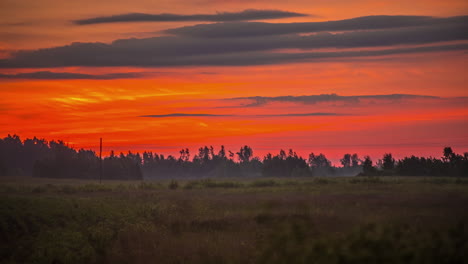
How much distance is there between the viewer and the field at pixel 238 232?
12.3m

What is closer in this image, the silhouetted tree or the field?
the field

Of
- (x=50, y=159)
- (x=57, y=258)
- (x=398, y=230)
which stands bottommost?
(x=57, y=258)

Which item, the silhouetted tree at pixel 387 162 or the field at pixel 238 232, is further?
the silhouetted tree at pixel 387 162

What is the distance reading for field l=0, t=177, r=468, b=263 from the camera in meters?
12.3

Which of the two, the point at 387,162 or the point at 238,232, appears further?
the point at 387,162

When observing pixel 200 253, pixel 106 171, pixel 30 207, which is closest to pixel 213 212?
pixel 30 207

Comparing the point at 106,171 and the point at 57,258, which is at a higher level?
the point at 106,171

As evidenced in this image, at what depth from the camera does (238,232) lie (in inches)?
1297

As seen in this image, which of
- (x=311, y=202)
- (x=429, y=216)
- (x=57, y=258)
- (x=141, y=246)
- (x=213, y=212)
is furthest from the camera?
(x=311, y=202)

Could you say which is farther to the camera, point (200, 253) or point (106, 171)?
point (106, 171)

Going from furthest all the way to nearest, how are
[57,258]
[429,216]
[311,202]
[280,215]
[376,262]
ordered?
[311,202], [280,215], [429,216], [57,258], [376,262]

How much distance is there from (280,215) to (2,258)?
1768 cm

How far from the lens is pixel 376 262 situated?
12117 mm

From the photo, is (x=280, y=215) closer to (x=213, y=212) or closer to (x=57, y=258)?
(x=213, y=212)
